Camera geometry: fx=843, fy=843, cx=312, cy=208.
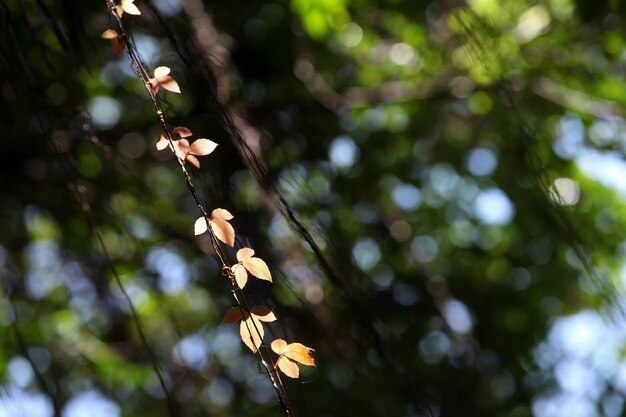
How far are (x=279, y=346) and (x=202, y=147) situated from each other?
0.73 feet

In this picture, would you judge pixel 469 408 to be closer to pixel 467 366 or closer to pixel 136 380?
pixel 467 366

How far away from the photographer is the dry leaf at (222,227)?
0.84 m

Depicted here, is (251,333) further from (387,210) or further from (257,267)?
(387,210)

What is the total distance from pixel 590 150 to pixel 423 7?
983mm

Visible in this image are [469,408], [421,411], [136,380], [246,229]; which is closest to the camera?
[421,411]

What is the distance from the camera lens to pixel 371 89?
3.23 metres

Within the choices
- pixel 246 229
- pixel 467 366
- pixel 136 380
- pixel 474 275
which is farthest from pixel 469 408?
pixel 246 229

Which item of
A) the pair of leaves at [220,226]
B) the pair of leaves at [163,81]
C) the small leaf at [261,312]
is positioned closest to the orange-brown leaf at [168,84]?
the pair of leaves at [163,81]

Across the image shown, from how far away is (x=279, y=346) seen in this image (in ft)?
2.79

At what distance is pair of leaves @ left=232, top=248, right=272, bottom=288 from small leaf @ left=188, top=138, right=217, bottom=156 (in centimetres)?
11

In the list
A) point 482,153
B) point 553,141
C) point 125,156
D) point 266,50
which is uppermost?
point 553,141

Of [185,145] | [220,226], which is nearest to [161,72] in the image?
[185,145]

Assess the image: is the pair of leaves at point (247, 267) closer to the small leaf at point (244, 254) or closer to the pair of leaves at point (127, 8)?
the small leaf at point (244, 254)

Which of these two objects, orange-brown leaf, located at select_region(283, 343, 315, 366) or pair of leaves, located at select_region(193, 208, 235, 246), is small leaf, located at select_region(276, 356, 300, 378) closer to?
orange-brown leaf, located at select_region(283, 343, 315, 366)
